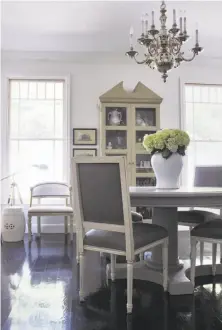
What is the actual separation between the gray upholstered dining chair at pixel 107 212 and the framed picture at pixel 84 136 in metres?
2.84

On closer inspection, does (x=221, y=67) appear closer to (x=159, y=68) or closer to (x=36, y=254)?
(x=159, y=68)

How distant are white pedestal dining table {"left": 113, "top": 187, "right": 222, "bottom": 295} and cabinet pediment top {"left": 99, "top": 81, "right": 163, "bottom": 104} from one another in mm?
2366

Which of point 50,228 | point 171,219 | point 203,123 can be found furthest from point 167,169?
point 203,123

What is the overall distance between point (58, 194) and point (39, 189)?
29cm

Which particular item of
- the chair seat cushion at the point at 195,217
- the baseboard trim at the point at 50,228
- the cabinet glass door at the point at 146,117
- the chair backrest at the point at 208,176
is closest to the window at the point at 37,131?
the baseboard trim at the point at 50,228

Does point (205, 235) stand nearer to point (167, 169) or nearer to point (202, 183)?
point (167, 169)

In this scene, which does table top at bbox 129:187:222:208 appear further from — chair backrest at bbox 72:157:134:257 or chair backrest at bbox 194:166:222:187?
chair backrest at bbox 194:166:222:187

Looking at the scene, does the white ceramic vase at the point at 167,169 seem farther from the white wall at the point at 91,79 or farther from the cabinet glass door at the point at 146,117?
the white wall at the point at 91,79

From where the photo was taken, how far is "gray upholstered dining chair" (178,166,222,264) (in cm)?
329

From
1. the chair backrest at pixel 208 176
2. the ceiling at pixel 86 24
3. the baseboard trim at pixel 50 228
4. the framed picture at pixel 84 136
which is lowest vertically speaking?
the baseboard trim at pixel 50 228

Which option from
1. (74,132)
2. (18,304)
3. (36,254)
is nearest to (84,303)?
(18,304)

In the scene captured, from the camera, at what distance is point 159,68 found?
338 centimetres

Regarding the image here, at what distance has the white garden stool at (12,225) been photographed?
4.41 m

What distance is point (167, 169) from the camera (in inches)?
112
